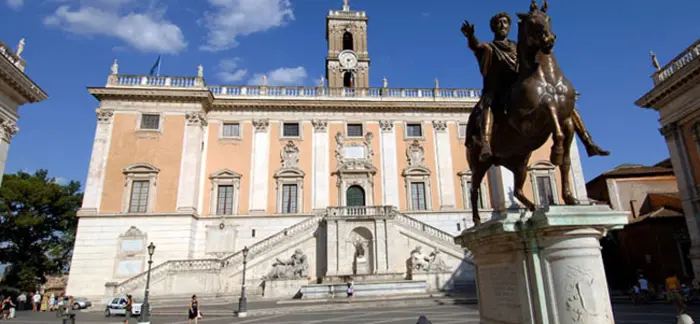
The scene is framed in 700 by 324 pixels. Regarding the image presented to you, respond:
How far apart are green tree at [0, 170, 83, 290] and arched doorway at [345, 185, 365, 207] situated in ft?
72.0

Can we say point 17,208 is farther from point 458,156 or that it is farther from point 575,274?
point 575,274

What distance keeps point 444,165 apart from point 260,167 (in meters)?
12.4

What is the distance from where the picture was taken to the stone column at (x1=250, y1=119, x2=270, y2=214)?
24844mm

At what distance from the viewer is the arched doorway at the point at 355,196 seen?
1008 inches

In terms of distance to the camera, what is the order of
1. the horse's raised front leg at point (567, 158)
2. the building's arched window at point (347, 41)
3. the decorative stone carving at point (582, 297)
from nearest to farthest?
the decorative stone carving at point (582, 297) < the horse's raised front leg at point (567, 158) < the building's arched window at point (347, 41)

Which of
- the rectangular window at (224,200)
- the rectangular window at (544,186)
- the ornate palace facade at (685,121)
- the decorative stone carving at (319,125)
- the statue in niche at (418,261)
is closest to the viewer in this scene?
the ornate palace facade at (685,121)

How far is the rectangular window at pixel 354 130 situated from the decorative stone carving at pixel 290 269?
387 inches

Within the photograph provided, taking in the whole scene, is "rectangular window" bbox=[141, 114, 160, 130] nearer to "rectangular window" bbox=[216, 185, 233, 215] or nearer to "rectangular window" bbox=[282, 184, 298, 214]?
"rectangular window" bbox=[216, 185, 233, 215]

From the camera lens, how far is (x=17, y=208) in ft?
94.0

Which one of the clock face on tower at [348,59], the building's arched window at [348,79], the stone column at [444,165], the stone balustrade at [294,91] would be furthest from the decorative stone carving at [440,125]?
the clock face on tower at [348,59]

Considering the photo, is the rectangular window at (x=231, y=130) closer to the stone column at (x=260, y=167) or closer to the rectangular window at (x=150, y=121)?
the stone column at (x=260, y=167)

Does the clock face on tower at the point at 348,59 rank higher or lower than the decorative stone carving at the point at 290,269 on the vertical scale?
higher

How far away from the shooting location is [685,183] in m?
20.1

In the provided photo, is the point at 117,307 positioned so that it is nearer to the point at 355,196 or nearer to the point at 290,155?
the point at 290,155
